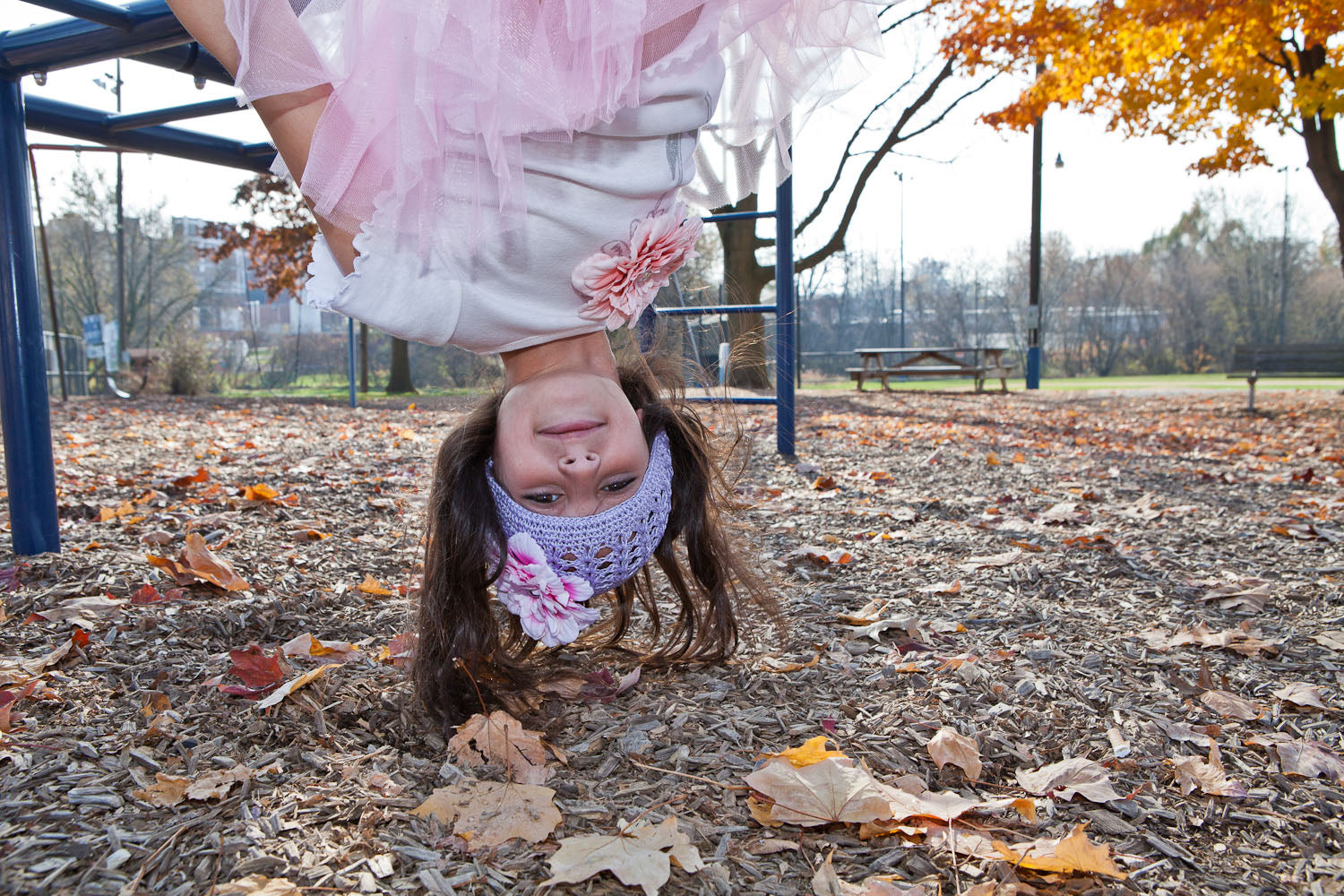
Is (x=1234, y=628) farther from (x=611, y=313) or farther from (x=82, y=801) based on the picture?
(x=82, y=801)

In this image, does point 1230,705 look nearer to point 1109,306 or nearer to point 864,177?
point 864,177

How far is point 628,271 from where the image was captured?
173 cm

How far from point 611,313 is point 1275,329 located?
106 feet

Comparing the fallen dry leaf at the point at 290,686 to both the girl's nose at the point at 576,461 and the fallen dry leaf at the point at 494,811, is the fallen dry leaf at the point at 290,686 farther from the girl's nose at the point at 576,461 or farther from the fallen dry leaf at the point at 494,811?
the girl's nose at the point at 576,461

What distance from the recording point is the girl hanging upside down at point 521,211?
4.76 feet

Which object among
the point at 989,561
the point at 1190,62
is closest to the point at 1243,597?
the point at 989,561

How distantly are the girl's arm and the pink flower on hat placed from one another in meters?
0.52

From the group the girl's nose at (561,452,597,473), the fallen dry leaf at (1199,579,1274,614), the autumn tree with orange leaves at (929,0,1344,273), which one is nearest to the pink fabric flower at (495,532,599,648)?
the girl's nose at (561,452,597,473)

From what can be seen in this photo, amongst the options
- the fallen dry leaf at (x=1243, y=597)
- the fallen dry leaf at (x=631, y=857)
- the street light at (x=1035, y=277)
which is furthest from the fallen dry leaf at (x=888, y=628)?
the street light at (x=1035, y=277)

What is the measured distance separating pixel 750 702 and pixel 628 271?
882 millimetres

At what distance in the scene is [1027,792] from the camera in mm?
1442

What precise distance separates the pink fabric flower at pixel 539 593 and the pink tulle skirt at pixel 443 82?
23.0 inches

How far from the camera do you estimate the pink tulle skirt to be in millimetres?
1419

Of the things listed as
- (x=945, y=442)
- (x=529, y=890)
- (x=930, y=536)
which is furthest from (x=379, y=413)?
(x=529, y=890)
